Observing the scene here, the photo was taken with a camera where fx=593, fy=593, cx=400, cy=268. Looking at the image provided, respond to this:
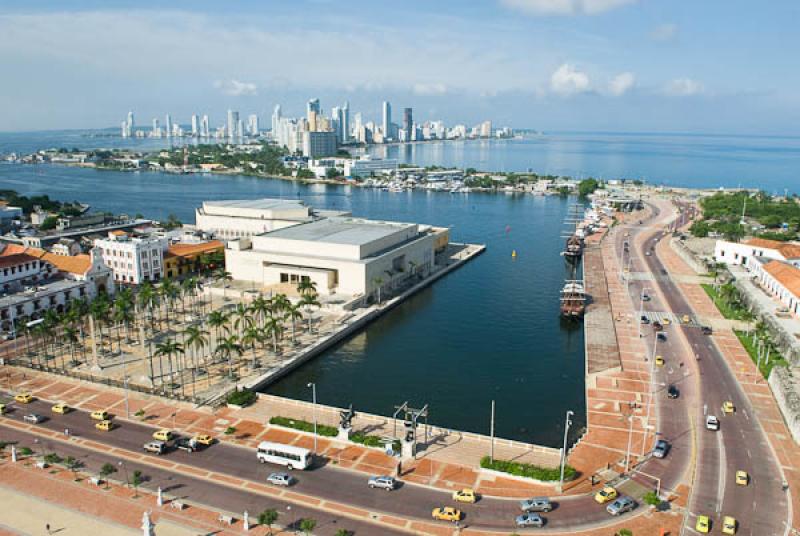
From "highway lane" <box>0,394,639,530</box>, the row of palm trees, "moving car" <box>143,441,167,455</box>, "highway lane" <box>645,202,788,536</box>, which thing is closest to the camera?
"highway lane" <box>0,394,639,530</box>

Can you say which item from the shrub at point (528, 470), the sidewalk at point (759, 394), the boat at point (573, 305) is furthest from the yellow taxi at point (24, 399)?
the boat at point (573, 305)

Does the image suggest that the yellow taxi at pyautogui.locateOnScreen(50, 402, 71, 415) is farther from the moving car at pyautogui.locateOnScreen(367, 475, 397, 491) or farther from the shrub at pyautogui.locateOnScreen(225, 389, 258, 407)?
the moving car at pyautogui.locateOnScreen(367, 475, 397, 491)

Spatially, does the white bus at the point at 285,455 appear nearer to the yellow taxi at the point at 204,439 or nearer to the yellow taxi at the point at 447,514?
the yellow taxi at the point at 204,439

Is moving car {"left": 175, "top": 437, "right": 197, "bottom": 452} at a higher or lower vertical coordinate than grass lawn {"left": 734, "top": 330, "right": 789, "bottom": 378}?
lower

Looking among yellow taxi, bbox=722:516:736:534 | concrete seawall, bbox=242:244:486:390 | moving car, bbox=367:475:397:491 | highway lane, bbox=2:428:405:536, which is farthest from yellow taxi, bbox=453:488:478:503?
concrete seawall, bbox=242:244:486:390

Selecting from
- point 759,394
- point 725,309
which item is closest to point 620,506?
point 759,394

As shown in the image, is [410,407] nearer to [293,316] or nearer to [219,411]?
[219,411]
